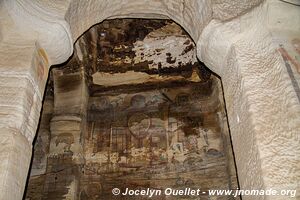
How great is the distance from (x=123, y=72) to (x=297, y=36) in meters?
3.77

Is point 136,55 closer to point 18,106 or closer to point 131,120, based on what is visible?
point 131,120

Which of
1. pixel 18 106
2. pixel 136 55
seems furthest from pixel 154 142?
pixel 18 106

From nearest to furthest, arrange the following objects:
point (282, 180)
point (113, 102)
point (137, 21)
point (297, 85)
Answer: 1. point (282, 180)
2. point (297, 85)
3. point (137, 21)
4. point (113, 102)

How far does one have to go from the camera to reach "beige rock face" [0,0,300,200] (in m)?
1.98

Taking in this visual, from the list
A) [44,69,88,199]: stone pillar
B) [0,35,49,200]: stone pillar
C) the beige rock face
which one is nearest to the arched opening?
[44,69,88,199]: stone pillar

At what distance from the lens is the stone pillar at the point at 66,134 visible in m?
4.63

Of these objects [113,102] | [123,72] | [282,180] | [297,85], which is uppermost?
[123,72]

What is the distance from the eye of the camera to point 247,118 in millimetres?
2176

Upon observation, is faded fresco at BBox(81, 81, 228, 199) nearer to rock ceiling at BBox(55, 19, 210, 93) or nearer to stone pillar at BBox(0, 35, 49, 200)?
rock ceiling at BBox(55, 19, 210, 93)

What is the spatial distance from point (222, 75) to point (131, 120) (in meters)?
2.86

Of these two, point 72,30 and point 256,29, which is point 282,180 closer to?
point 256,29

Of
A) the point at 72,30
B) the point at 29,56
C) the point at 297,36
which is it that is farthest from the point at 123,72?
the point at 297,36

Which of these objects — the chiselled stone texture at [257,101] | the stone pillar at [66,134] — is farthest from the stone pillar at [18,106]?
the stone pillar at [66,134]

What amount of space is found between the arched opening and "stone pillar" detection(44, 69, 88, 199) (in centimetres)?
1
